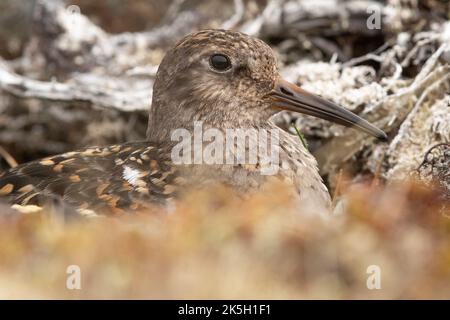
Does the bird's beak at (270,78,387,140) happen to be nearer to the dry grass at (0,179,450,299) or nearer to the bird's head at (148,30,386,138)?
the bird's head at (148,30,386,138)

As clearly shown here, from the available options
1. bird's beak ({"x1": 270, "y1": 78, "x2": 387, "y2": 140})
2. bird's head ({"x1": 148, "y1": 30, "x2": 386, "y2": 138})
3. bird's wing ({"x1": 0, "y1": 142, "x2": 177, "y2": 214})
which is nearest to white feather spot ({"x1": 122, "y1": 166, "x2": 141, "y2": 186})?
bird's wing ({"x1": 0, "y1": 142, "x2": 177, "y2": 214})

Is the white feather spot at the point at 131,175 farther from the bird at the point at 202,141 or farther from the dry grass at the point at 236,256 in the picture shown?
the dry grass at the point at 236,256

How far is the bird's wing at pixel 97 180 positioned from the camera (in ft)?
14.0

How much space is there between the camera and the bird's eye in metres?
4.97

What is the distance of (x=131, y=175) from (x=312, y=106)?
132 cm

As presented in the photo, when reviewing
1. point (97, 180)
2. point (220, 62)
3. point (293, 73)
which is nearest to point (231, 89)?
point (220, 62)

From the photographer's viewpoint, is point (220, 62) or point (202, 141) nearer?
point (202, 141)

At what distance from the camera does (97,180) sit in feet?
14.7

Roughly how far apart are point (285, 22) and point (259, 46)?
3292 mm

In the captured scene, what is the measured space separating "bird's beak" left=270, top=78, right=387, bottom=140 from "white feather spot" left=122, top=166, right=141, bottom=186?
1099 mm

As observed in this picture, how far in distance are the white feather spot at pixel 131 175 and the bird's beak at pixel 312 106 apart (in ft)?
3.61

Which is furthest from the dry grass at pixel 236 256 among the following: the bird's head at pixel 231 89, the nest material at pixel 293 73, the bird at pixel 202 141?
the nest material at pixel 293 73

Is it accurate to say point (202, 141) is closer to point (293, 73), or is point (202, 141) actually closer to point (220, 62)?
point (220, 62)
